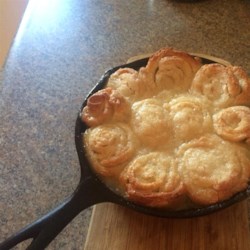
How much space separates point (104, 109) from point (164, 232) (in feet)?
0.85

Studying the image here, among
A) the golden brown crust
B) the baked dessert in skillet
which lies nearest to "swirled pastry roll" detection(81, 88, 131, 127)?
the baked dessert in skillet

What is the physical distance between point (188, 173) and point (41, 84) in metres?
0.53

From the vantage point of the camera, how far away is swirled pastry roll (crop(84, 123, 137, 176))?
2.23ft

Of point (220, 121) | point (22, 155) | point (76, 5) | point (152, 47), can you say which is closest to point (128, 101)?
point (220, 121)

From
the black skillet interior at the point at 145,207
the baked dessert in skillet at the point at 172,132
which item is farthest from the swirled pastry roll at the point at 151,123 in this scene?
the black skillet interior at the point at 145,207

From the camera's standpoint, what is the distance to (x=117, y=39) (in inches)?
45.4

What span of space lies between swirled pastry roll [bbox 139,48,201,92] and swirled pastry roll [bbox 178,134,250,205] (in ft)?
0.48

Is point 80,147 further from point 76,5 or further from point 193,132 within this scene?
point 76,5

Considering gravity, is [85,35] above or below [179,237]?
above

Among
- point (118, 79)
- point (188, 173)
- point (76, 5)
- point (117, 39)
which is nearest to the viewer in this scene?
point (188, 173)

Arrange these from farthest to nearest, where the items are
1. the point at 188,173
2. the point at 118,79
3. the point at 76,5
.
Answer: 1. the point at 76,5
2. the point at 118,79
3. the point at 188,173

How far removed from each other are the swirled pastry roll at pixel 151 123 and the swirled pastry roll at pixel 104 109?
0.03 meters

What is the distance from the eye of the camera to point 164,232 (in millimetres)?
728

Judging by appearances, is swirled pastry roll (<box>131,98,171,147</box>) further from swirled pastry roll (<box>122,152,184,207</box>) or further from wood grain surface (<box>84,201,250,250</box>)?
wood grain surface (<box>84,201,250,250</box>)
